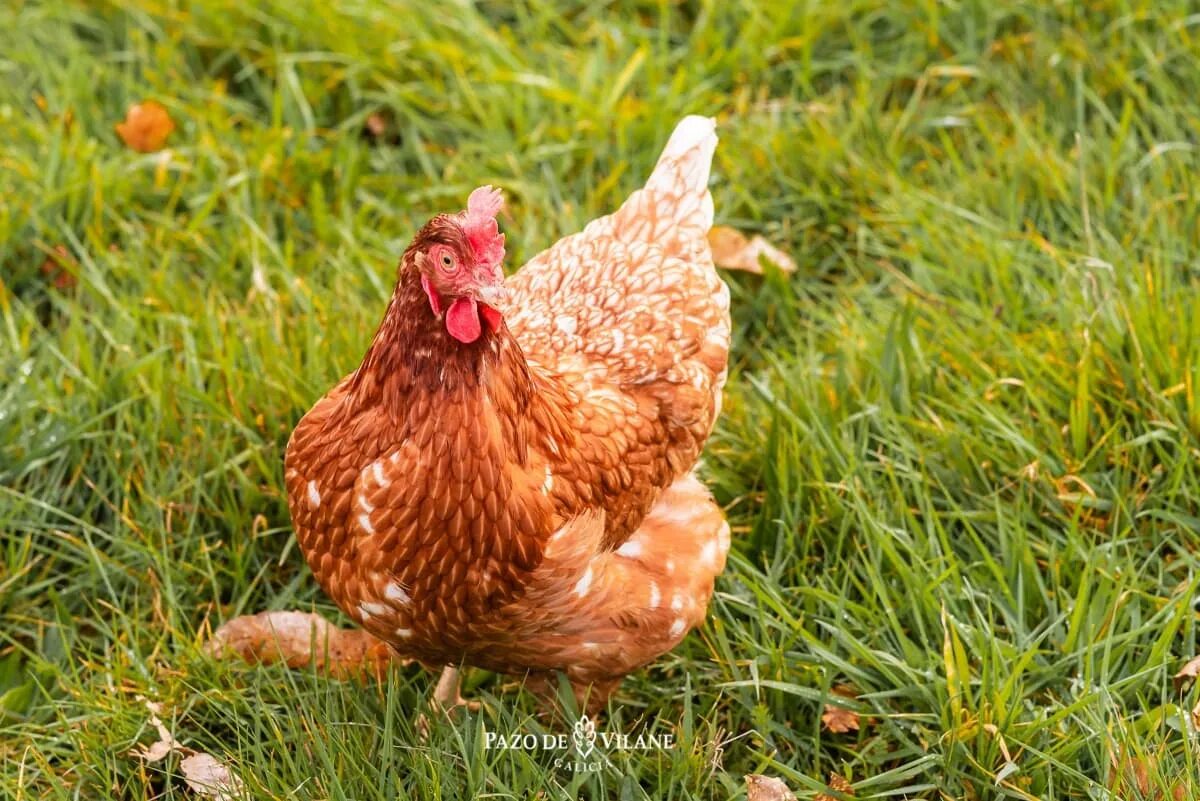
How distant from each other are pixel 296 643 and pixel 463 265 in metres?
1.26

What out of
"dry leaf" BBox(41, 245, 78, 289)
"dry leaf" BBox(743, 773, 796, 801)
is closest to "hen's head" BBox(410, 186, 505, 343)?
"dry leaf" BBox(743, 773, 796, 801)

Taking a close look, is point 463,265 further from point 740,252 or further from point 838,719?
point 740,252

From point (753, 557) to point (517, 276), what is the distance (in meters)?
0.92

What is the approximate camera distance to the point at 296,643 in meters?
3.42

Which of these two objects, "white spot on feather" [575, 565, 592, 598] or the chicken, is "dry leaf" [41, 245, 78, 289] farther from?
"white spot on feather" [575, 565, 592, 598]

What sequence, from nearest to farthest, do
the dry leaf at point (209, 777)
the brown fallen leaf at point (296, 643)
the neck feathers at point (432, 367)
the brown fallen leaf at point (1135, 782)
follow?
the neck feathers at point (432, 367), the brown fallen leaf at point (1135, 782), the dry leaf at point (209, 777), the brown fallen leaf at point (296, 643)

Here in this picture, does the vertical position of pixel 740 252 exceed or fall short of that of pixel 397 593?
it falls short

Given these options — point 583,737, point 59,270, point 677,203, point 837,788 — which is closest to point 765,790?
point 837,788

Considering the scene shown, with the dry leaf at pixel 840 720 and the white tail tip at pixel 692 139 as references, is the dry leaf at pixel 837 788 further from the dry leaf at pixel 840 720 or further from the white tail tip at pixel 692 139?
the white tail tip at pixel 692 139

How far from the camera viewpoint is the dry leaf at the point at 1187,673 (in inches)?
124

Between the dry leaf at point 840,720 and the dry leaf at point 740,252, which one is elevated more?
the dry leaf at point 740,252

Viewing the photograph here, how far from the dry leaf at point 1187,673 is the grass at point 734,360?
50 mm

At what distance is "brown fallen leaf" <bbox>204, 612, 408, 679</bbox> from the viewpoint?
334cm

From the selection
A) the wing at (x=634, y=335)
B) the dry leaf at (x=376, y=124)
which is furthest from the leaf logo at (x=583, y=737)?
the dry leaf at (x=376, y=124)
